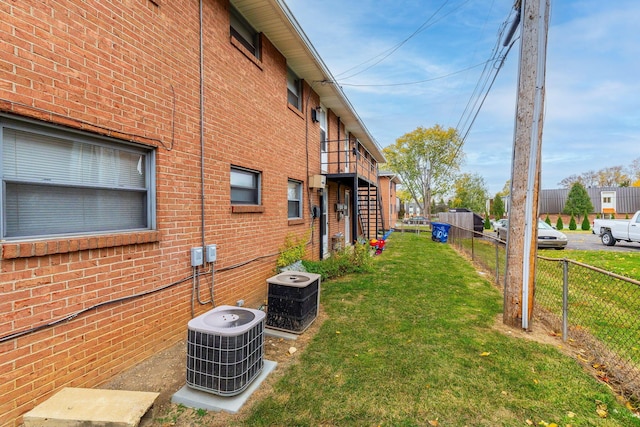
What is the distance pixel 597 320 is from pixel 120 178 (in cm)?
700

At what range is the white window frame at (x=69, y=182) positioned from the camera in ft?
7.69

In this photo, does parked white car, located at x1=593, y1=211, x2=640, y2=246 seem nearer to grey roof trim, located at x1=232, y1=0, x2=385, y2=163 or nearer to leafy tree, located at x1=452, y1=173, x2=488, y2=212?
grey roof trim, located at x1=232, y1=0, x2=385, y2=163

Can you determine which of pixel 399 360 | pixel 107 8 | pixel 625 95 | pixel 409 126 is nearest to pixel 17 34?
pixel 107 8

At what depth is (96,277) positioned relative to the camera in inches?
110

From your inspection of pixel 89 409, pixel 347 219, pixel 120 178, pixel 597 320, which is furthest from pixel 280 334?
pixel 347 219

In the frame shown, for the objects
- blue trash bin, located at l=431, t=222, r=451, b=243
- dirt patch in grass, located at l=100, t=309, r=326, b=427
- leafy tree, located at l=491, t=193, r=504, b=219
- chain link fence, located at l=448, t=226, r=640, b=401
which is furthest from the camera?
leafy tree, located at l=491, t=193, r=504, b=219

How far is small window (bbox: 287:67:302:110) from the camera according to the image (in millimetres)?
7482

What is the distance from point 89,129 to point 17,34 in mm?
790

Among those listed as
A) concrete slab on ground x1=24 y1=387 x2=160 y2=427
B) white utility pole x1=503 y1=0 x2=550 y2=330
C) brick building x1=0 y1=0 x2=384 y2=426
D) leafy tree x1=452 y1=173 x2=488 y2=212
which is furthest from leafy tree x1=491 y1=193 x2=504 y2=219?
concrete slab on ground x1=24 y1=387 x2=160 y2=427

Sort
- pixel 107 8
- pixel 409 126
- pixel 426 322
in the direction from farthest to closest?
pixel 409 126 < pixel 426 322 < pixel 107 8

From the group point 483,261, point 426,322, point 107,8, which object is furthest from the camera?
point 483,261

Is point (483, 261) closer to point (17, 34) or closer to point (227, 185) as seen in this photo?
point (227, 185)

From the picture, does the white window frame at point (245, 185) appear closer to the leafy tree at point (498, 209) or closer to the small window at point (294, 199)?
the small window at point (294, 199)

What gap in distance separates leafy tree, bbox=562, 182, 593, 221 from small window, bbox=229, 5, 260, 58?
4164cm
